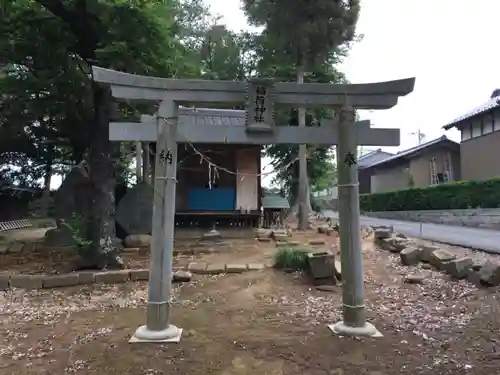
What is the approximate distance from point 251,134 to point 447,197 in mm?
18002

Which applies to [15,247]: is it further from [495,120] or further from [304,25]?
[495,120]

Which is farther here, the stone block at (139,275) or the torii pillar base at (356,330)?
the stone block at (139,275)

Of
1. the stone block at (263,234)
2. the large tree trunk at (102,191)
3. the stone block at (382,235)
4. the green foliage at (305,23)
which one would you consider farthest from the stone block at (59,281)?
the green foliage at (305,23)

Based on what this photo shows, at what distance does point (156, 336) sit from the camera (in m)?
4.96

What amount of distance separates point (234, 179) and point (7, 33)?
25.9 ft

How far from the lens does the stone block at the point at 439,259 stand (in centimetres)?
835

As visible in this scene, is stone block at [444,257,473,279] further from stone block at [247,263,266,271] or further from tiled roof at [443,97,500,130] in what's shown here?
tiled roof at [443,97,500,130]

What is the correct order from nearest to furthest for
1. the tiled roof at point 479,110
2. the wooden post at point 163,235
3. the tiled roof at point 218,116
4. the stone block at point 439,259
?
the wooden post at point 163,235
the stone block at point 439,259
the tiled roof at point 218,116
the tiled roof at point 479,110

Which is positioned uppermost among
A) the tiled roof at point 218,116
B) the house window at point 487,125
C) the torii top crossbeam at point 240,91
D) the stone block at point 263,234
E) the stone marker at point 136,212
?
the house window at point 487,125

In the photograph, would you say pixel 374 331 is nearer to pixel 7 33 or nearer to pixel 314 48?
pixel 7 33

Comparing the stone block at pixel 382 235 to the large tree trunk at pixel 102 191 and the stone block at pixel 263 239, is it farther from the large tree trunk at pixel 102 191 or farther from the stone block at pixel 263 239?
the large tree trunk at pixel 102 191

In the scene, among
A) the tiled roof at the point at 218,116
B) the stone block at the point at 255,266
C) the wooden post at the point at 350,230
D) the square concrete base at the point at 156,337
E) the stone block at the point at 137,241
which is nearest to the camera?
the square concrete base at the point at 156,337

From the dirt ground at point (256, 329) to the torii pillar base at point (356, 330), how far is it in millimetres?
126

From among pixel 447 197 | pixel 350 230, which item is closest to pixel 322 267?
pixel 350 230
